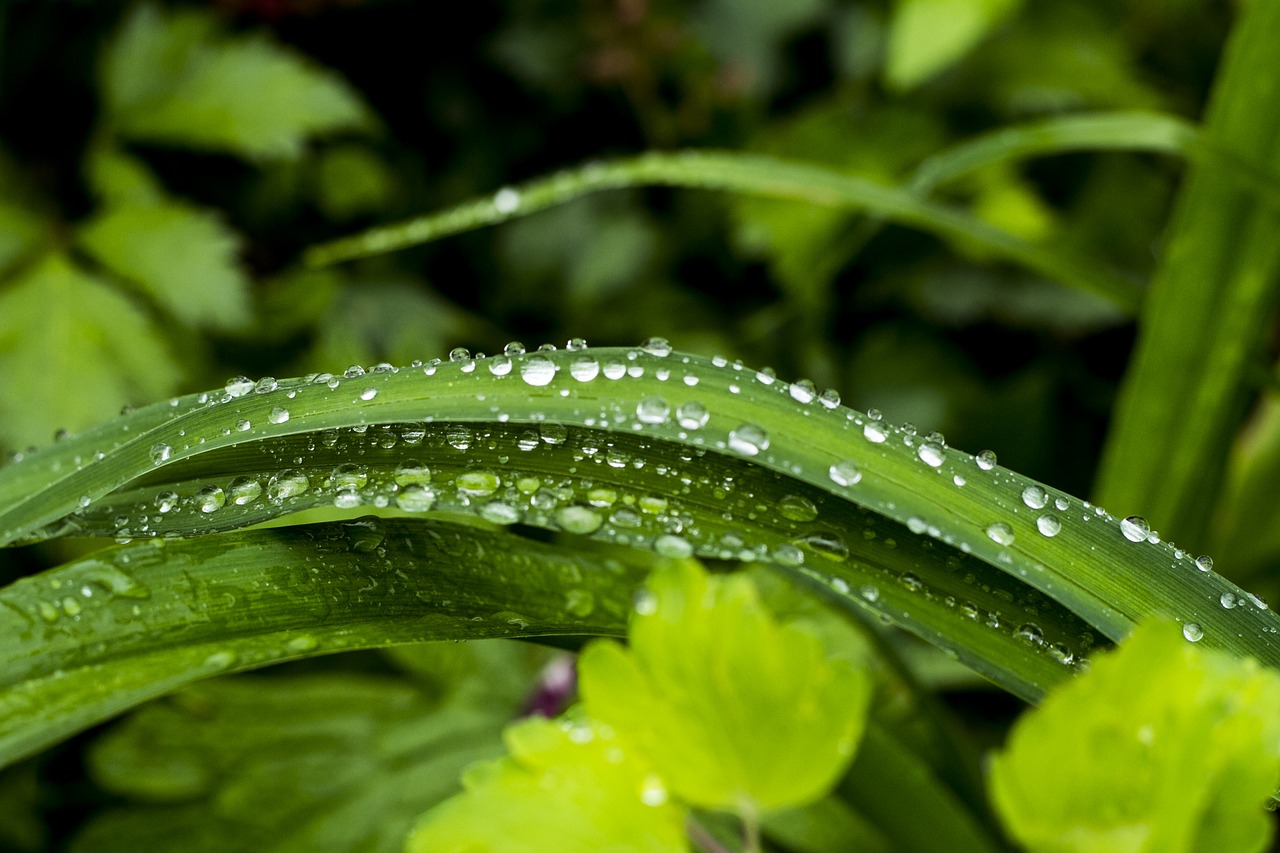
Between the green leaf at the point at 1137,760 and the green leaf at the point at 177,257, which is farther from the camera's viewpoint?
the green leaf at the point at 177,257

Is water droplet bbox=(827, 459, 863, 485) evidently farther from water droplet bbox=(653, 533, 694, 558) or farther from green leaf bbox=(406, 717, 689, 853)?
green leaf bbox=(406, 717, 689, 853)

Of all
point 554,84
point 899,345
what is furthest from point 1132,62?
point 554,84

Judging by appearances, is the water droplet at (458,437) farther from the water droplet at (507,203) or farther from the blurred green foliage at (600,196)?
the blurred green foliage at (600,196)

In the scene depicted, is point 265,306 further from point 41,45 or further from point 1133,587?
point 1133,587

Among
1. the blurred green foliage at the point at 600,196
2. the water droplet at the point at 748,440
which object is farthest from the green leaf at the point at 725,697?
the blurred green foliage at the point at 600,196

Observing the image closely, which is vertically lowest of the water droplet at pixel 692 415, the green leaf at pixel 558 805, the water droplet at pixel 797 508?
the green leaf at pixel 558 805

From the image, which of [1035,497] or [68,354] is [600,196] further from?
[1035,497]

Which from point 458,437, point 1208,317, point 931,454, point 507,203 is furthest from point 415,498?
point 1208,317

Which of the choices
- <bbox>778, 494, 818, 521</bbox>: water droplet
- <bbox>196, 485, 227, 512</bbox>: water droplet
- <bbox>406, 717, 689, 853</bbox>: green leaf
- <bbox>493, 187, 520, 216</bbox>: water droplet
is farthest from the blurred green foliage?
<bbox>406, 717, 689, 853</bbox>: green leaf
